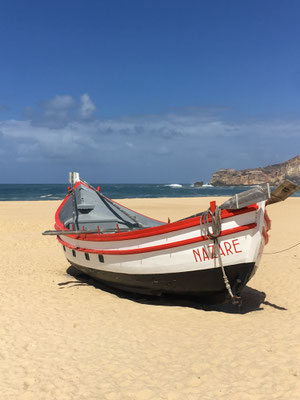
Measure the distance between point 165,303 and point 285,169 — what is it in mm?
121497

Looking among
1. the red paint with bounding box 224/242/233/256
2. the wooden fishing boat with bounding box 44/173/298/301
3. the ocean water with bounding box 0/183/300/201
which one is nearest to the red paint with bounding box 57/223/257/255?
the wooden fishing boat with bounding box 44/173/298/301

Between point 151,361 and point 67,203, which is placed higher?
point 67,203

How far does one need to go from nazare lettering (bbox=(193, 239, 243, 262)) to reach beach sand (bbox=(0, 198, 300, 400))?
133 cm

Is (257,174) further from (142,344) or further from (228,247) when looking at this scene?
(142,344)

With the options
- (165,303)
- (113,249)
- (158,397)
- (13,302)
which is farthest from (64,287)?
(158,397)

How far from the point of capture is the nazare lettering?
5871 mm

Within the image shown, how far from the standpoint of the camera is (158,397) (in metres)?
4.02

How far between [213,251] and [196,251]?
331 mm

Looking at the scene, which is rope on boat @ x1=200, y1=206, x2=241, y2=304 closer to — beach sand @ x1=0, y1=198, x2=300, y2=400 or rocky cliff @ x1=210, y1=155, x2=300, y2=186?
beach sand @ x1=0, y1=198, x2=300, y2=400

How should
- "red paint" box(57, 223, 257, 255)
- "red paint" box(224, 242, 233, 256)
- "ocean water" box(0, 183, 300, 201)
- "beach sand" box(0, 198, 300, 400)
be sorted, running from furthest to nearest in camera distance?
"ocean water" box(0, 183, 300, 201) < "red paint" box(224, 242, 233, 256) < "red paint" box(57, 223, 257, 255) < "beach sand" box(0, 198, 300, 400)

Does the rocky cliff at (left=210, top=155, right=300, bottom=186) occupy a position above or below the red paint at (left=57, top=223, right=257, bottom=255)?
above

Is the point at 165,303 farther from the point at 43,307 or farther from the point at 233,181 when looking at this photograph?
the point at 233,181

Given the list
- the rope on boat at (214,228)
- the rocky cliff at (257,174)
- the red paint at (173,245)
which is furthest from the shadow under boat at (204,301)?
the rocky cliff at (257,174)

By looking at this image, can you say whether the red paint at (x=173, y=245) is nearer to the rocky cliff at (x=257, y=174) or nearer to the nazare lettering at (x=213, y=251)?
the nazare lettering at (x=213, y=251)
